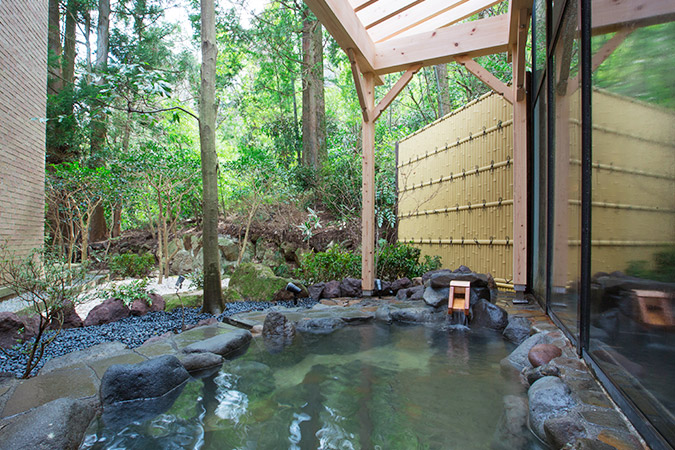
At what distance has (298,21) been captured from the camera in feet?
32.1

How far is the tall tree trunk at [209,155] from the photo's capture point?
429cm

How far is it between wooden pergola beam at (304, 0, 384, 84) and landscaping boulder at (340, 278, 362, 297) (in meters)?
2.83

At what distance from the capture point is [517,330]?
11.0 ft

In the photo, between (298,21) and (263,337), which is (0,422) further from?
(298,21)

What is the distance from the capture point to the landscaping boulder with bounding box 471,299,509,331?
3.69 metres

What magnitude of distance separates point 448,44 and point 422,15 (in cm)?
61

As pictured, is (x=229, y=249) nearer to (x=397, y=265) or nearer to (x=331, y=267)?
(x=331, y=267)

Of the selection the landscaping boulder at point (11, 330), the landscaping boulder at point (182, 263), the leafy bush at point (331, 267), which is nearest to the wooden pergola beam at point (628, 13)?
the landscaping boulder at point (11, 330)

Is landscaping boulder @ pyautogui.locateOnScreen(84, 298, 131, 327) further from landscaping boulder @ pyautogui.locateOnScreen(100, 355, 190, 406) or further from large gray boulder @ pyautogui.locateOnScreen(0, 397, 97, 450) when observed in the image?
large gray boulder @ pyautogui.locateOnScreen(0, 397, 97, 450)

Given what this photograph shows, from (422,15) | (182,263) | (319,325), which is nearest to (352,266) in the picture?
(319,325)

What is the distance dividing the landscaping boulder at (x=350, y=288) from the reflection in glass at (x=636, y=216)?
3.49 metres

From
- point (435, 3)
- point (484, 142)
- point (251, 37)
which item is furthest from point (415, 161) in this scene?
point (251, 37)

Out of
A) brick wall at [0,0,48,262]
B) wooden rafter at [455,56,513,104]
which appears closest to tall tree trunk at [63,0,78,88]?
brick wall at [0,0,48,262]

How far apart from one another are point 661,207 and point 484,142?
4.54 m
